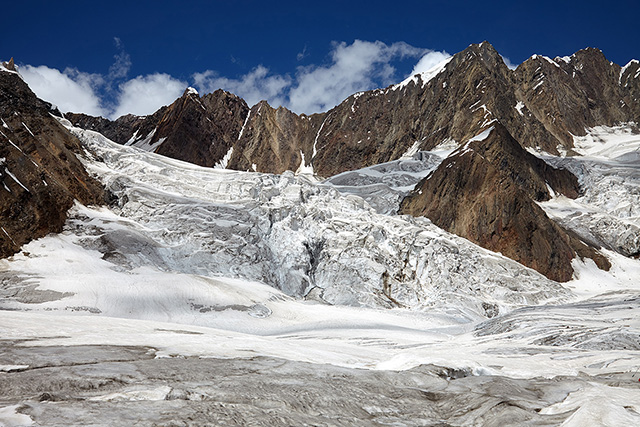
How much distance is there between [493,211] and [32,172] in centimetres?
6596

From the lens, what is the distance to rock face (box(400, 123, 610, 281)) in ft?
248

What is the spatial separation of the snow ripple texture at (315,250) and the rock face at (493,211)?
13.6 metres

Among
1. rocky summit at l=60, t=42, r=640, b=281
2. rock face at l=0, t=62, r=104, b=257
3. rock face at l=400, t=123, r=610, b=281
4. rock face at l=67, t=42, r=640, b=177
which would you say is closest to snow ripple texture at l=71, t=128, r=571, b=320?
rock face at l=0, t=62, r=104, b=257

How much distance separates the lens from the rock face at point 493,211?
7550cm

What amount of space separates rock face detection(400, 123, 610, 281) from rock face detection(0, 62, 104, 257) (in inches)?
2207

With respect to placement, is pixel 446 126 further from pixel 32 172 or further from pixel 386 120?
pixel 32 172

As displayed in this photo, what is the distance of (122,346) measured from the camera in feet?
36.9

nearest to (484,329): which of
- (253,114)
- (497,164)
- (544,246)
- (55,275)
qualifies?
(55,275)

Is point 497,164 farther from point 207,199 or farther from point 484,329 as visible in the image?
point 484,329

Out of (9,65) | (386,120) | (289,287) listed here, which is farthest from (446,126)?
(9,65)

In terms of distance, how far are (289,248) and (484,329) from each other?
3115 cm

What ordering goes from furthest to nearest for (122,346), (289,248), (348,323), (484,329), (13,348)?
(289,248) < (348,323) < (484,329) < (122,346) < (13,348)

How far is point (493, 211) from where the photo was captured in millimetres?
78312

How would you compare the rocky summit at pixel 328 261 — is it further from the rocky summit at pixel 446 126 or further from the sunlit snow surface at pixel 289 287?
the rocky summit at pixel 446 126
